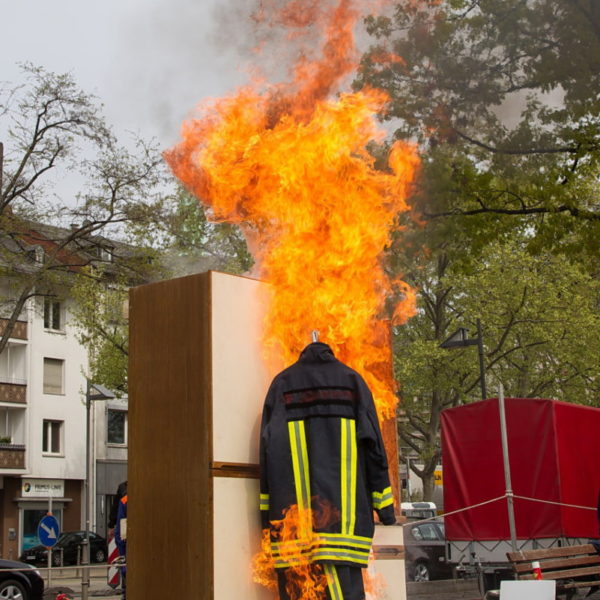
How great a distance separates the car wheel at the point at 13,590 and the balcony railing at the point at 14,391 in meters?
31.8

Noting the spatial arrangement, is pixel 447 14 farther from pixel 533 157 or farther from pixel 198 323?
pixel 198 323

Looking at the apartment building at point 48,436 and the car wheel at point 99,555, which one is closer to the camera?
the car wheel at point 99,555

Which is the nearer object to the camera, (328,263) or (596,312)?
(328,263)

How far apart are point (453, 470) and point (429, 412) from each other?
70.6 ft

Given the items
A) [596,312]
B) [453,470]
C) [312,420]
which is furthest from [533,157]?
[596,312]

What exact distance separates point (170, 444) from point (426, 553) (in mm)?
15700

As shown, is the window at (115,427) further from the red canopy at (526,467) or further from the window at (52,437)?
the red canopy at (526,467)

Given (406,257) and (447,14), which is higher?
(447,14)

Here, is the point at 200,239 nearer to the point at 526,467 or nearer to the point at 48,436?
the point at 526,467

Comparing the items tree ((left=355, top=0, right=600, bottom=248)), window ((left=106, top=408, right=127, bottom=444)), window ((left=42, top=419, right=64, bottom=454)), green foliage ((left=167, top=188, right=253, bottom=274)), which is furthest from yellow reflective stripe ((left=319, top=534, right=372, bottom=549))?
window ((left=106, top=408, right=127, bottom=444))

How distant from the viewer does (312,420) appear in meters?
5.69

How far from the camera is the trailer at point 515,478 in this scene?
47.1 feet

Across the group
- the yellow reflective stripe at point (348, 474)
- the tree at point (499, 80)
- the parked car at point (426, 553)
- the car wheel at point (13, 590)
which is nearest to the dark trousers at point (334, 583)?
the yellow reflective stripe at point (348, 474)

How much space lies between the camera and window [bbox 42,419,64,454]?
4797 cm
